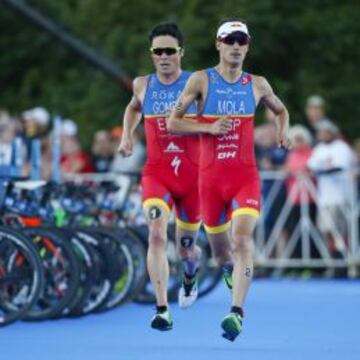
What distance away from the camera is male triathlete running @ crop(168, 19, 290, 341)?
48.0 ft

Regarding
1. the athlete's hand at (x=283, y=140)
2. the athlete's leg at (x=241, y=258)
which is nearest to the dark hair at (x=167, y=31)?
the athlete's hand at (x=283, y=140)

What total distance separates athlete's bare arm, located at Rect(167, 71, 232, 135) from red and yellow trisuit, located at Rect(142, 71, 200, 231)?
69 cm

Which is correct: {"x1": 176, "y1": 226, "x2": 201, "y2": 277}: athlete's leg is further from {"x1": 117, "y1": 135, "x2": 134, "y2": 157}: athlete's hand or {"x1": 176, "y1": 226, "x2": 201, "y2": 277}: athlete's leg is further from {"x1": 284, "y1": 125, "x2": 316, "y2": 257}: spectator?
{"x1": 284, "y1": 125, "x2": 316, "y2": 257}: spectator

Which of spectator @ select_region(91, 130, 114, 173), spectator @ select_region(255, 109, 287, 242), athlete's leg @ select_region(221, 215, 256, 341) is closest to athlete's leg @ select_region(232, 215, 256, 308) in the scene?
athlete's leg @ select_region(221, 215, 256, 341)

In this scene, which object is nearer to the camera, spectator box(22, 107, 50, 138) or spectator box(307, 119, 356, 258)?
spectator box(22, 107, 50, 138)

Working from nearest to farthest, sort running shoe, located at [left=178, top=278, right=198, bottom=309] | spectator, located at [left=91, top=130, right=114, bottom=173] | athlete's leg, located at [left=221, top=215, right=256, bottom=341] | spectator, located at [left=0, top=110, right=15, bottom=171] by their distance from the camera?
athlete's leg, located at [left=221, top=215, right=256, bottom=341], running shoe, located at [left=178, top=278, right=198, bottom=309], spectator, located at [left=0, top=110, right=15, bottom=171], spectator, located at [left=91, top=130, right=114, bottom=173]

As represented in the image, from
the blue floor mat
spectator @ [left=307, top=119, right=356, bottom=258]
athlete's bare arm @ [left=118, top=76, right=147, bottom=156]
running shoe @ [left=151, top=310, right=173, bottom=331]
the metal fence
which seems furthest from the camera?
the metal fence

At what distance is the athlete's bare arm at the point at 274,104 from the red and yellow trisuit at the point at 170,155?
77 cm

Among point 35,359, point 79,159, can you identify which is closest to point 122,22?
point 79,159

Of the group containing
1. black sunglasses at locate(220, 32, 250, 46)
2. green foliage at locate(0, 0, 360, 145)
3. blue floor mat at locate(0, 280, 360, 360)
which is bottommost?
blue floor mat at locate(0, 280, 360, 360)

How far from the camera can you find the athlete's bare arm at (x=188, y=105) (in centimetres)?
1467

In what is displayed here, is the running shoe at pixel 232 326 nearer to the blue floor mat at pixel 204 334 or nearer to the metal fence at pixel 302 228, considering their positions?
the blue floor mat at pixel 204 334

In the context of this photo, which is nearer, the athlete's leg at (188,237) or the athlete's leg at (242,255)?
the athlete's leg at (242,255)

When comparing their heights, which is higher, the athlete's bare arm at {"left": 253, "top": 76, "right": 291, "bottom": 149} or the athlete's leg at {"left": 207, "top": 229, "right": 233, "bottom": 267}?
the athlete's bare arm at {"left": 253, "top": 76, "right": 291, "bottom": 149}
